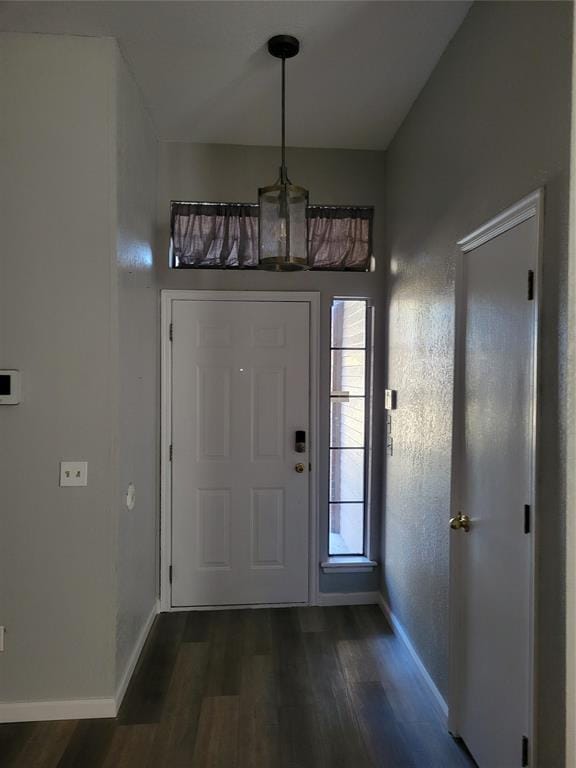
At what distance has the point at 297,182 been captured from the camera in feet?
10.0

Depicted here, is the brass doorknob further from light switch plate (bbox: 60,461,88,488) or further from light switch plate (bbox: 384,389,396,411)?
A: light switch plate (bbox: 60,461,88,488)

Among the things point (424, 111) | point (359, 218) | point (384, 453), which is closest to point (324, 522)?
point (384, 453)

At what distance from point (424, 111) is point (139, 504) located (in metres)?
2.52

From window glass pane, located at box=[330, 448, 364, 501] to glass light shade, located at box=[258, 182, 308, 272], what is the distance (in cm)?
156

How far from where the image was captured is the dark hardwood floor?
73.7 inches

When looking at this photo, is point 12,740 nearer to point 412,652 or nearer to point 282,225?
point 412,652

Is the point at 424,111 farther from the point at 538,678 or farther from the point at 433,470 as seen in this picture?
the point at 538,678

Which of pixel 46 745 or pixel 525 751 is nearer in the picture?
pixel 525 751

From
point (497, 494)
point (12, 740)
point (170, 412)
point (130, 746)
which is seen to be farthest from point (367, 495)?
point (12, 740)

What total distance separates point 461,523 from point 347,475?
1288 millimetres

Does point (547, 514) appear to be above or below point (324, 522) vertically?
above

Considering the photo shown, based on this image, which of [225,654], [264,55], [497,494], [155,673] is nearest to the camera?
[497,494]

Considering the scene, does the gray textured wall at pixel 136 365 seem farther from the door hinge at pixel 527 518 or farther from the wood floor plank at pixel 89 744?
the door hinge at pixel 527 518

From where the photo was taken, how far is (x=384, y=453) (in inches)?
121
